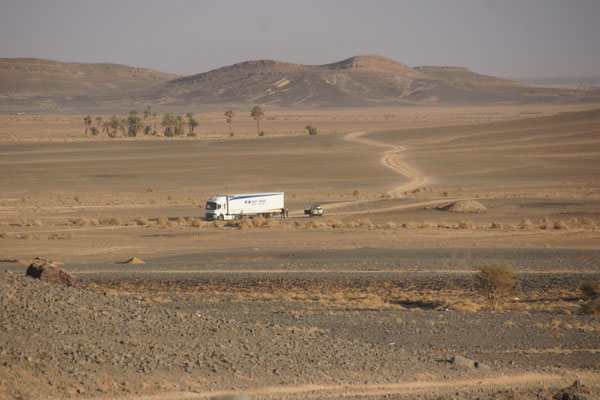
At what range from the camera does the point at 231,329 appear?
1388cm

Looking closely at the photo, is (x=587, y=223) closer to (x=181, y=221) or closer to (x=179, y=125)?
(x=181, y=221)

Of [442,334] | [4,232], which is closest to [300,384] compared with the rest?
[442,334]

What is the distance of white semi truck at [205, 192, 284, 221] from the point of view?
45938 millimetres

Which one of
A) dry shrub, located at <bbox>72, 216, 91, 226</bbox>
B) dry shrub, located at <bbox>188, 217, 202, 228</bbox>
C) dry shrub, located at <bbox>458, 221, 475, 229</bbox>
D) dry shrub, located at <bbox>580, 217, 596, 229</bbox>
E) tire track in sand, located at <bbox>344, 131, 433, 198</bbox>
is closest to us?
dry shrub, located at <bbox>580, 217, 596, 229</bbox>

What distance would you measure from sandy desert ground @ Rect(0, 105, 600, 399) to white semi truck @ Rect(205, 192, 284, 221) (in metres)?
1.69

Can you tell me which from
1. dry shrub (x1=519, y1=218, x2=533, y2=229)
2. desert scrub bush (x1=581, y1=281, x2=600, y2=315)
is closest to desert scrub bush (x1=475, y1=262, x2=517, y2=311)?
desert scrub bush (x1=581, y1=281, x2=600, y2=315)

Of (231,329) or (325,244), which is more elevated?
(231,329)

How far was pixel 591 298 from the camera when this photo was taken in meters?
19.2

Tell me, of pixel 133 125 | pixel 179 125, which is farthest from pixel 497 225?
pixel 179 125

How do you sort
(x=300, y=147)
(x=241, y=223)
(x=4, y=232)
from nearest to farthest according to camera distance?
1. (x=4, y=232)
2. (x=241, y=223)
3. (x=300, y=147)

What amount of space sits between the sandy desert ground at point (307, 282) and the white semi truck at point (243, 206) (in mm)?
1687

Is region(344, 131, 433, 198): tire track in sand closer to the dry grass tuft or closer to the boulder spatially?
the dry grass tuft

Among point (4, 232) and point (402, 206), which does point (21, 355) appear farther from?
point (402, 206)

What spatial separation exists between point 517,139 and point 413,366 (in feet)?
326
